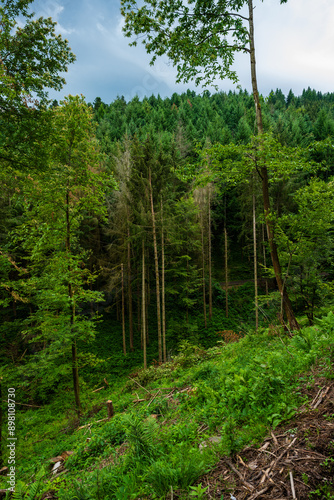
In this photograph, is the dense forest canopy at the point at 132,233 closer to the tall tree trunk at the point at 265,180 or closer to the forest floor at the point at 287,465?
Result: the tall tree trunk at the point at 265,180

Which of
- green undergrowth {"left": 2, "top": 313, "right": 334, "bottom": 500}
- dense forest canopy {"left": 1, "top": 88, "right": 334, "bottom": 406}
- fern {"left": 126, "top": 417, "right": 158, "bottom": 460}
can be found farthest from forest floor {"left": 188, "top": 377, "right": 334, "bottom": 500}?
dense forest canopy {"left": 1, "top": 88, "right": 334, "bottom": 406}

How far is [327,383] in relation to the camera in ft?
9.18

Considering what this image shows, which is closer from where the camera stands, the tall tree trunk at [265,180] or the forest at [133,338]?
the forest at [133,338]

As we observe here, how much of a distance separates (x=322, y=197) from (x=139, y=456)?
8703mm

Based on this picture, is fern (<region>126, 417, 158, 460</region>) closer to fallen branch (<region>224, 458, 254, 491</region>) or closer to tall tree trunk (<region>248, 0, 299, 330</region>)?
fallen branch (<region>224, 458, 254, 491</region>)

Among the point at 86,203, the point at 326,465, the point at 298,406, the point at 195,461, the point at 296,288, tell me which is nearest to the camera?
the point at 326,465

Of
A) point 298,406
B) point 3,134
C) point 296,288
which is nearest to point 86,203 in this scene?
point 3,134

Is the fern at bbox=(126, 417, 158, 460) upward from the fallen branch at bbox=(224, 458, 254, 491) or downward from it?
downward

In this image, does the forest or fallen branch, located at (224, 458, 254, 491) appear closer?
fallen branch, located at (224, 458, 254, 491)

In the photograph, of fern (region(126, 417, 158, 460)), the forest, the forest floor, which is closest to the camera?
the forest floor

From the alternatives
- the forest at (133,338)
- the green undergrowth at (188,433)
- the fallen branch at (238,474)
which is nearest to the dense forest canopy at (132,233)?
the forest at (133,338)

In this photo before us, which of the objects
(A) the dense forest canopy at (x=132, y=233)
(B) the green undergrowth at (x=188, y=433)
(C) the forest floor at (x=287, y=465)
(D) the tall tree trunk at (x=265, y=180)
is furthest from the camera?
(A) the dense forest canopy at (x=132, y=233)

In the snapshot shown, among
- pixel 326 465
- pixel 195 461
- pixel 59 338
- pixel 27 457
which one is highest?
pixel 326 465

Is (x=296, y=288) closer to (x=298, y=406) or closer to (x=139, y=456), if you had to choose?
(x=298, y=406)
